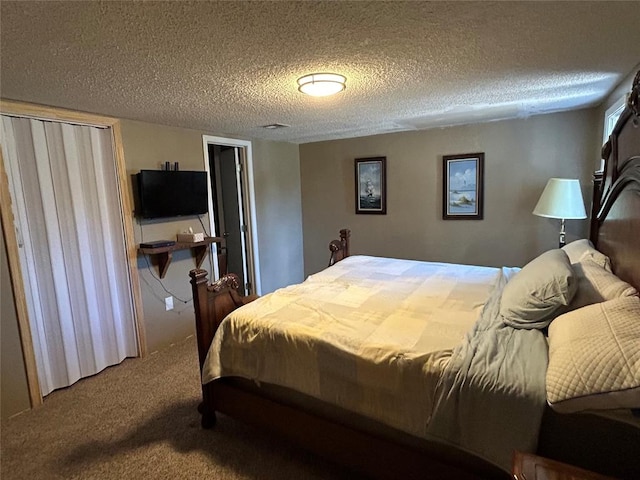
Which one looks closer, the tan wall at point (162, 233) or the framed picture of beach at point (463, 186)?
the tan wall at point (162, 233)

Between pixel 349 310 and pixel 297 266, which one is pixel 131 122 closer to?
pixel 349 310

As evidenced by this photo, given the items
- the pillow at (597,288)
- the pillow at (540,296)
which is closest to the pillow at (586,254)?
the pillow at (597,288)

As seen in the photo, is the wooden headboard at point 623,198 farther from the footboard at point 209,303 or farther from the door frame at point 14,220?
the door frame at point 14,220

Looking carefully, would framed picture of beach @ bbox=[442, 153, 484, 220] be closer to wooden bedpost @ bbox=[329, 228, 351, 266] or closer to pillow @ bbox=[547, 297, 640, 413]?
wooden bedpost @ bbox=[329, 228, 351, 266]

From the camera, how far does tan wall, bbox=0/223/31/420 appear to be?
2277mm

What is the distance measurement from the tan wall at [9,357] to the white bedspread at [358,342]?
1.43 meters

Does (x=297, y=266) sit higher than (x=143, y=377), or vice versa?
(x=297, y=266)

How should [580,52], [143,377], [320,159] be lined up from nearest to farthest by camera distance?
[580,52] < [143,377] < [320,159]

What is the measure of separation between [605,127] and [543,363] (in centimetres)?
262

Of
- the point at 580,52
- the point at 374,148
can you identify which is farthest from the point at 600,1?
the point at 374,148

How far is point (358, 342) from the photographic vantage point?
1674mm

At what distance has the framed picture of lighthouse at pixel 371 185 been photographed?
14.2 feet

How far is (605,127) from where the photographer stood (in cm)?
292

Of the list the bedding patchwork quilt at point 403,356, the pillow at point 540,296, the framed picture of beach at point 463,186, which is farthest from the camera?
the framed picture of beach at point 463,186
